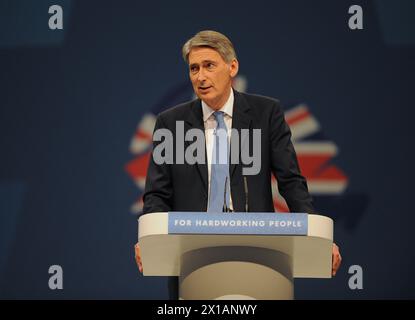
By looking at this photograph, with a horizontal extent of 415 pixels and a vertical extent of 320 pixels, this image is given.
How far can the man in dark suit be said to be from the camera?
9.59 feet

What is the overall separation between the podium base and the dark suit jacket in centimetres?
46

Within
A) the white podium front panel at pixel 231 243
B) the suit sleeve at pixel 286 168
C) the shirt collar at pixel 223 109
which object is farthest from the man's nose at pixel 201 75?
the white podium front panel at pixel 231 243

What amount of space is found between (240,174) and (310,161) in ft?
5.06

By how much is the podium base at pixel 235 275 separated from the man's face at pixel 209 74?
0.76 meters

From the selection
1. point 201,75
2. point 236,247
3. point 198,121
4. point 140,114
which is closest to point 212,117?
point 198,121

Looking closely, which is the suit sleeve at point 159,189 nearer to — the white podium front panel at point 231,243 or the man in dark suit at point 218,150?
the man in dark suit at point 218,150

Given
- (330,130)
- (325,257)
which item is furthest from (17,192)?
(325,257)

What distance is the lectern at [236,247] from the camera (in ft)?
7.54

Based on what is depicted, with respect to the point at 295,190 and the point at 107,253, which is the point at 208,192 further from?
the point at 107,253

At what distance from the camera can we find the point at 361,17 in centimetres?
451

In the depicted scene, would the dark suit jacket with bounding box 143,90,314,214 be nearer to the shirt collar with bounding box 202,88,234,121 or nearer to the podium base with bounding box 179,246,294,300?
the shirt collar with bounding box 202,88,234,121

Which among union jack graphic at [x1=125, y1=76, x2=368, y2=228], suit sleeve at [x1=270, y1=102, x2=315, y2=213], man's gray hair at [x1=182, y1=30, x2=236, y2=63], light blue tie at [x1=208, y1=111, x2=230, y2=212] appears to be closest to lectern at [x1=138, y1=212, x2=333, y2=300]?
light blue tie at [x1=208, y1=111, x2=230, y2=212]

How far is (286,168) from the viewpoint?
3.07 meters
